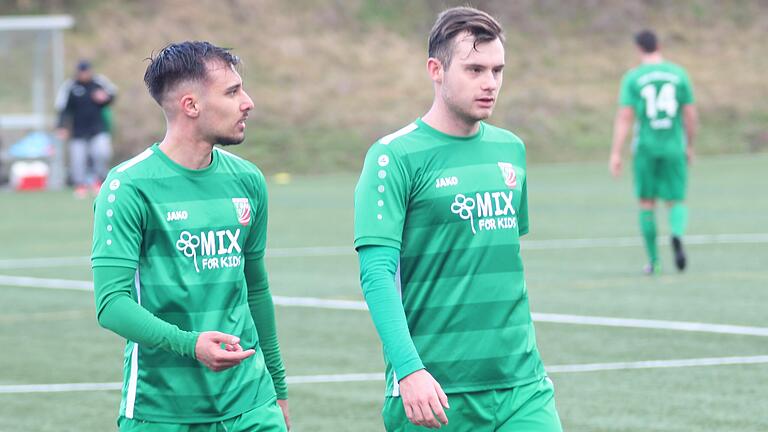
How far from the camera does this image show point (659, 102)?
15.0 meters

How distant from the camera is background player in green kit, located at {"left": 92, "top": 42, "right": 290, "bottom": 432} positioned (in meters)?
5.07

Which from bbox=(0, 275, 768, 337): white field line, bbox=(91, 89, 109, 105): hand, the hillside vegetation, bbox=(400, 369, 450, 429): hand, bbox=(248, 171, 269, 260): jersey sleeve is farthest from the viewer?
the hillside vegetation

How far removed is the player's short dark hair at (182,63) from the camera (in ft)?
17.3

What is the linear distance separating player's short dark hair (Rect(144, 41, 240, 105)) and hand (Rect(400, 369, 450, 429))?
4.04 feet

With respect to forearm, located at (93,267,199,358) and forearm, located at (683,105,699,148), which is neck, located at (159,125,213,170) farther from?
forearm, located at (683,105,699,148)

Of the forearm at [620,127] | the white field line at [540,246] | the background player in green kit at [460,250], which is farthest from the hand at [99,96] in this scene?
the background player in green kit at [460,250]

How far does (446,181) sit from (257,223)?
2.20ft

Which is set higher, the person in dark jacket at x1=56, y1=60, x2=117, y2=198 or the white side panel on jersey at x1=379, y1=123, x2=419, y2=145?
the person in dark jacket at x1=56, y1=60, x2=117, y2=198

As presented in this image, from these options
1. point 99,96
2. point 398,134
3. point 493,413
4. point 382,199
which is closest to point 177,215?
point 382,199

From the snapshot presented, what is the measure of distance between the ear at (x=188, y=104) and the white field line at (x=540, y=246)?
1209cm

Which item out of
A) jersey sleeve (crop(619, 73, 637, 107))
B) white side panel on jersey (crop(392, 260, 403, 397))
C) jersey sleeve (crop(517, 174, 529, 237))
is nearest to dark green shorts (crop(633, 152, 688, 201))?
jersey sleeve (crop(619, 73, 637, 107))

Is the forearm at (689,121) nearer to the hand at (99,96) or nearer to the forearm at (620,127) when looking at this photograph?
the forearm at (620,127)

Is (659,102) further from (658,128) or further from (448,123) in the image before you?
(448,123)

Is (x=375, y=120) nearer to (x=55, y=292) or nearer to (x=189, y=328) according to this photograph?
(x=55, y=292)
